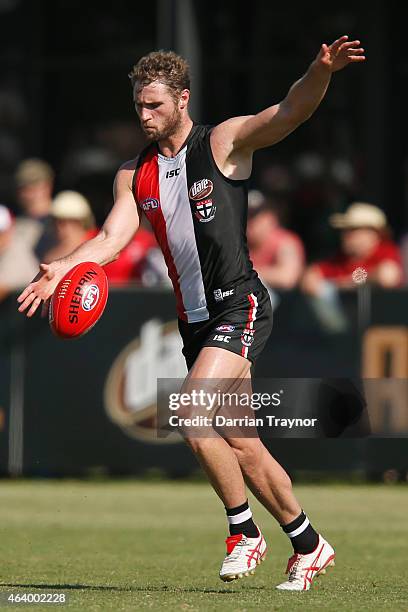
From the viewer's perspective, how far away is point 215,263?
7293 mm

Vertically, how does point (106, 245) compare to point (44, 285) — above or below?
above

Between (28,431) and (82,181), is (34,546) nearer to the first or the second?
(28,431)

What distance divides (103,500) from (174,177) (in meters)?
4.60

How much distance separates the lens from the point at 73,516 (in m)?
10.6

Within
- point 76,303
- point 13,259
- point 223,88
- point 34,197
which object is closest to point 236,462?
point 76,303

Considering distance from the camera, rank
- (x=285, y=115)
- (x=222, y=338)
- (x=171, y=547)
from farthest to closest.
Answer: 1. (x=171, y=547)
2. (x=222, y=338)
3. (x=285, y=115)

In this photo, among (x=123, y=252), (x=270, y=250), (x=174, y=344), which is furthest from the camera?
(x=123, y=252)

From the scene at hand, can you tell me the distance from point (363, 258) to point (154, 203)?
5.23 m

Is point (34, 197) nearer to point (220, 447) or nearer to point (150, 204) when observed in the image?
point (150, 204)

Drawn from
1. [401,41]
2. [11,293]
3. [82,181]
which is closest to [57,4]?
[82,181]

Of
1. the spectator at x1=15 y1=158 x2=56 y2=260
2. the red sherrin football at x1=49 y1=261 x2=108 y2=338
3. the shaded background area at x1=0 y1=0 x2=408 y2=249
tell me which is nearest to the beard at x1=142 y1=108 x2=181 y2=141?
the red sherrin football at x1=49 y1=261 x2=108 y2=338

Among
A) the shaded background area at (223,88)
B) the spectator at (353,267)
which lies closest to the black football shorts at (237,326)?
the spectator at (353,267)

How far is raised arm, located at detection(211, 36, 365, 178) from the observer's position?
6.84m

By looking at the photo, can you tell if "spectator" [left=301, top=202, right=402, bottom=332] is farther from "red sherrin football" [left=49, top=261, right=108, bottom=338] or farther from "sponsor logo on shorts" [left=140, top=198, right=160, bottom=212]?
"red sherrin football" [left=49, top=261, right=108, bottom=338]
